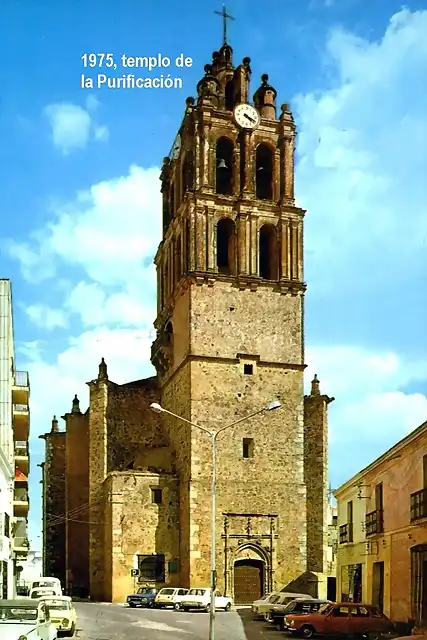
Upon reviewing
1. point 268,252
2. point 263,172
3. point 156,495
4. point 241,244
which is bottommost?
point 156,495

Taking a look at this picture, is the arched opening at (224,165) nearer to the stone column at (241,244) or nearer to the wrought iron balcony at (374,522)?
the stone column at (241,244)

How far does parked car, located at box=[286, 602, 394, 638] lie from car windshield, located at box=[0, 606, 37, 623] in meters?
9.44

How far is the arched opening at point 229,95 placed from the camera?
53812 mm

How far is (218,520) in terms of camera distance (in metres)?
45.5

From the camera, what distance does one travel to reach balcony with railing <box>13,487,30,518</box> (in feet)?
159

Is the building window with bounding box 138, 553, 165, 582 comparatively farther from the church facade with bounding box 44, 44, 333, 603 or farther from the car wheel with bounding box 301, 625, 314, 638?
the car wheel with bounding box 301, 625, 314, 638

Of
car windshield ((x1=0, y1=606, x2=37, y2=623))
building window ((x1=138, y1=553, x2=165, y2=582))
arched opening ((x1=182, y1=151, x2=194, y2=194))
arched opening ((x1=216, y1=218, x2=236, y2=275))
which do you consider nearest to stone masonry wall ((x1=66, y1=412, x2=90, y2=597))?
building window ((x1=138, y1=553, x2=165, y2=582))

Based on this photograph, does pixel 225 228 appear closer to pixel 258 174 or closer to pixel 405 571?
pixel 258 174

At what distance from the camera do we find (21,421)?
47781 mm

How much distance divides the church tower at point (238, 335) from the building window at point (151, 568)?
40.6 inches

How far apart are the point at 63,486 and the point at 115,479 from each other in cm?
1359

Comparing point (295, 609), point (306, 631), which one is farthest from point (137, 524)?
point (306, 631)

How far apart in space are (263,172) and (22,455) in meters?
19.8

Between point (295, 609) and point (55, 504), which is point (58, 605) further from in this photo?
point (55, 504)
